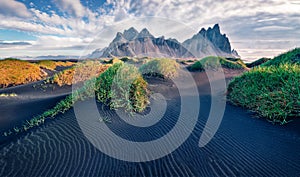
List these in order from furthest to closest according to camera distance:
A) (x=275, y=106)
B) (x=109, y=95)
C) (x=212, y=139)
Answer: (x=109, y=95)
(x=275, y=106)
(x=212, y=139)

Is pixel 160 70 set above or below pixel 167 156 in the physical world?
above

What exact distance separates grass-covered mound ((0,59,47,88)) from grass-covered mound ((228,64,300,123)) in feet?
48.9

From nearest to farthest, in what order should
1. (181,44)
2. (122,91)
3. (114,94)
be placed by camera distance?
(114,94) → (122,91) → (181,44)

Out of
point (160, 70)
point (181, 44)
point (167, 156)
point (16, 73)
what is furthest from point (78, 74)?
point (181, 44)

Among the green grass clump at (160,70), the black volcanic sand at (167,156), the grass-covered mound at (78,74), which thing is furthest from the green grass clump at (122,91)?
the green grass clump at (160,70)

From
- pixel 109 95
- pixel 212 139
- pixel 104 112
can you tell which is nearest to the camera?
pixel 212 139

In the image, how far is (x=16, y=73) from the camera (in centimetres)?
1434

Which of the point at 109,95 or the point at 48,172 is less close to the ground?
the point at 109,95

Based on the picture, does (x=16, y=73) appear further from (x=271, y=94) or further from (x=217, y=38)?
(x=217, y=38)

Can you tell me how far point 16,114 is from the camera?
680cm

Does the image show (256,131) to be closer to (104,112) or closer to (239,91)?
(239,91)

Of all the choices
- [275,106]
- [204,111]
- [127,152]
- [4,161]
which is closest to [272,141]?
[275,106]

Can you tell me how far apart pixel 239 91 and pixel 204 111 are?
2.09 m

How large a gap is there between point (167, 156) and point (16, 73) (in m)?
15.7
